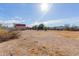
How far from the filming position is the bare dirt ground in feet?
4.49

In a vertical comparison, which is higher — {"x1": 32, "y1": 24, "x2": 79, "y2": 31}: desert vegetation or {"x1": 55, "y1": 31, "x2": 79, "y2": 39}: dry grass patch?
{"x1": 32, "y1": 24, "x2": 79, "y2": 31}: desert vegetation

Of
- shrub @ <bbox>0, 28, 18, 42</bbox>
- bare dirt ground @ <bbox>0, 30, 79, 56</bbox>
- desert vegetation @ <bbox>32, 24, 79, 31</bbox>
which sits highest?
desert vegetation @ <bbox>32, 24, 79, 31</bbox>

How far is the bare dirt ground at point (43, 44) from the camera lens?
4.49 feet

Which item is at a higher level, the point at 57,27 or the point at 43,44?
the point at 57,27

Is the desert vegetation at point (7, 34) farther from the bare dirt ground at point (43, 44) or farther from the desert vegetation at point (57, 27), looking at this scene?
the desert vegetation at point (57, 27)

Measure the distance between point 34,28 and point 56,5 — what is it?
0.28 m

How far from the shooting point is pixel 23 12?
1405 millimetres

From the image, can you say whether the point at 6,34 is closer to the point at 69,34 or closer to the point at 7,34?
the point at 7,34

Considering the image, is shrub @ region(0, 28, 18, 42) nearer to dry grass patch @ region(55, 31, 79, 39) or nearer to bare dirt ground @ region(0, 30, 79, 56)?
bare dirt ground @ region(0, 30, 79, 56)

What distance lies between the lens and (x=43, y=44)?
1396 millimetres

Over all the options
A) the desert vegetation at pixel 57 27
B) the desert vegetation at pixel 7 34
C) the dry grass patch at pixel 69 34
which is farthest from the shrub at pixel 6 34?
the dry grass patch at pixel 69 34

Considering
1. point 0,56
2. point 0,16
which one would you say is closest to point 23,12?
point 0,16

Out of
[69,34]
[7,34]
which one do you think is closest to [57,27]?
[69,34]

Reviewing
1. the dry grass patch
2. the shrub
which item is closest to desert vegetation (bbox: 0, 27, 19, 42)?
the shrub
